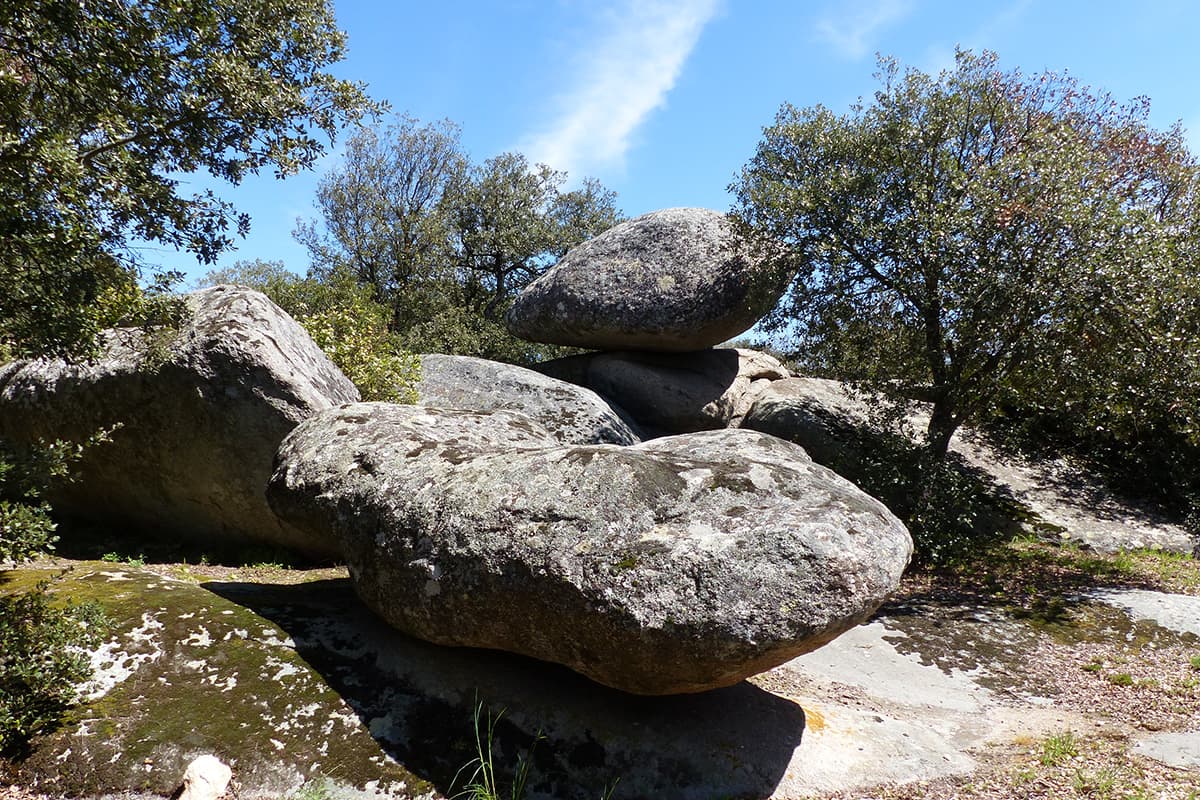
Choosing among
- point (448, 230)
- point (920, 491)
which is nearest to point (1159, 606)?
point (920, 491)

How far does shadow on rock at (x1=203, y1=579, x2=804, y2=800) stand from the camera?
5.55 meters

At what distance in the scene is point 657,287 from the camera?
17.0 m

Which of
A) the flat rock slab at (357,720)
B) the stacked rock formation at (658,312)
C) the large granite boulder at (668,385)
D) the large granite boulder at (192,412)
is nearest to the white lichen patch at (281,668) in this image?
the flat rock slab at (357,720)

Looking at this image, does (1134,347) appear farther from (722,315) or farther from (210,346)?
(210,346)

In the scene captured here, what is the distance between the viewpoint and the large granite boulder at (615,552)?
5102mm

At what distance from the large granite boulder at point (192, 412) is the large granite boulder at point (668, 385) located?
8.46 metres

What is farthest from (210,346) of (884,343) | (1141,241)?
(1141,241)

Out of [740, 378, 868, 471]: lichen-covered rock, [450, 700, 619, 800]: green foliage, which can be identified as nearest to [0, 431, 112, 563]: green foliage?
[450, 700, 619, 800]: green foliage

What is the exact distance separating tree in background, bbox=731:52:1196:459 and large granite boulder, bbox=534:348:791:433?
3.78 m

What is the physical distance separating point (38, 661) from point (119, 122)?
4.98 m

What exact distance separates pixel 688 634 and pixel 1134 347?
1052 centimetres

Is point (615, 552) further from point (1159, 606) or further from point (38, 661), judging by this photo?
point (1159, 606)

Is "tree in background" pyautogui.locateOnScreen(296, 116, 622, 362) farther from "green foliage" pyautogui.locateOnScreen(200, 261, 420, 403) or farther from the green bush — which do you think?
the green bush

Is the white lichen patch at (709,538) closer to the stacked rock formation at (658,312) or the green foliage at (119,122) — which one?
the green foliage at (119,122)
